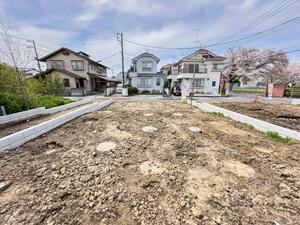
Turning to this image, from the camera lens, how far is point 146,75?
20.1m

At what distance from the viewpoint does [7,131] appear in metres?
4.52

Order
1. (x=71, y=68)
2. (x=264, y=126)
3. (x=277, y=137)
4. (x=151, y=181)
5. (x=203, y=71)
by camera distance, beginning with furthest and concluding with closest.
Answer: (x=71, y=68) → (x=203, y=71) → (x=264, y=126) → (x=277, y=137) → (x=151, y=181)

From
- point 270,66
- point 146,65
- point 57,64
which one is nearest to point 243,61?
point 270,66

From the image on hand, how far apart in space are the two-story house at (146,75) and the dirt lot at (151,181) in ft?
56.2

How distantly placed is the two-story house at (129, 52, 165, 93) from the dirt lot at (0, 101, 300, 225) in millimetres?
17145

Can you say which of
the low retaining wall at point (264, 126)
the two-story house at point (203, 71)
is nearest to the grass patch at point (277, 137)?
the low retaining wall at point (264, 126)

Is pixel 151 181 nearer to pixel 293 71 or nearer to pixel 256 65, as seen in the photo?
pixel 256 65

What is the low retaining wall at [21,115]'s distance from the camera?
18.3 feet

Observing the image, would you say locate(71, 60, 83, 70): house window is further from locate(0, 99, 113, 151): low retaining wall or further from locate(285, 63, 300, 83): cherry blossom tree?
locate(285, 63, 300, 83): cherry blossom tree

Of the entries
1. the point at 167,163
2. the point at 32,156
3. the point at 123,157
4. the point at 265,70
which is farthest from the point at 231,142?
the point at 265,70

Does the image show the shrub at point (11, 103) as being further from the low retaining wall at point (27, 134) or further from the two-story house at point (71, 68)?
the two-story house at point (71, 68)

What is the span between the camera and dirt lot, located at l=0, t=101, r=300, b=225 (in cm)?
173

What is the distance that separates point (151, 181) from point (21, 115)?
7155 millimetres

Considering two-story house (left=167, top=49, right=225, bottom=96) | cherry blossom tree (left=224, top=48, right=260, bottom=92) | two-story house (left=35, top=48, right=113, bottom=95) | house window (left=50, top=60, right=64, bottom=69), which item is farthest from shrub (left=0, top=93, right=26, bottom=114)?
cherry blossom tree (left=224, top=48, right=260, bottom=92)
